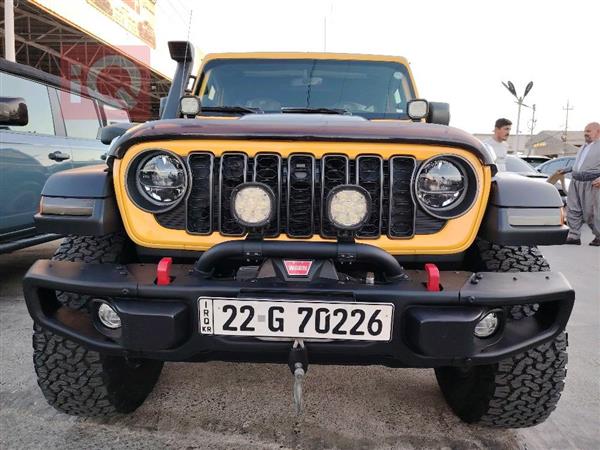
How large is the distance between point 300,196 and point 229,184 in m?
0.28

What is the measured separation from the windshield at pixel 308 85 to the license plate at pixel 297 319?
1.73 metres

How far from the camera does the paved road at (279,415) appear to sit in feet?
6.82

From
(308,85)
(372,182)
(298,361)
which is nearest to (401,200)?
(372,182)

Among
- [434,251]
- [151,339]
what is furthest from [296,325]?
[434,251]

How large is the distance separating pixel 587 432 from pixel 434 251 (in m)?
1.19

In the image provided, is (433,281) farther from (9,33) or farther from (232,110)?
(9,33)

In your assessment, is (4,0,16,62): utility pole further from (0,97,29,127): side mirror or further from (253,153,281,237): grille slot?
(253,153,281,237): grille slot

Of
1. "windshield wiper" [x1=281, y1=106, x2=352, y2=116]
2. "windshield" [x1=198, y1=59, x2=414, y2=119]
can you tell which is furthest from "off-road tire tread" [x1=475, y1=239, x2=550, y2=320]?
"windshield" [x1=198, y1=59, x2=414, y2=119]

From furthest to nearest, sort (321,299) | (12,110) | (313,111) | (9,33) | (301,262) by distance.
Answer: (9,33) < (12,110) < (313,111) < (301,262) < (321,299)

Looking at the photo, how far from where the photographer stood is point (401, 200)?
6.21 ft

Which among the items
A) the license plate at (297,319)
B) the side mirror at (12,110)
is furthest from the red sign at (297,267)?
the side mirror at (12,110)

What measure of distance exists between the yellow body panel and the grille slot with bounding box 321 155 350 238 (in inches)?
1.2

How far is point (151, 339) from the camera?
1.68m

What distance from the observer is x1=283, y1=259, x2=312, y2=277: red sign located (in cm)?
173
